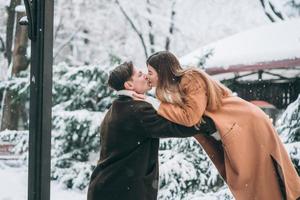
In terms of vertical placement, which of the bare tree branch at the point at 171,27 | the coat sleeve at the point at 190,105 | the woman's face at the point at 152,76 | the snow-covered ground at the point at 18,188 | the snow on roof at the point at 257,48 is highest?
the bare tree branch at the point at 171,27

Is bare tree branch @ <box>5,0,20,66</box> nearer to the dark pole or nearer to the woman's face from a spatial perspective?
the dark pole

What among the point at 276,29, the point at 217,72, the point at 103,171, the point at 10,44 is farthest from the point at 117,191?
the point at 10,44

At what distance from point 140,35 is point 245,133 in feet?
9.18

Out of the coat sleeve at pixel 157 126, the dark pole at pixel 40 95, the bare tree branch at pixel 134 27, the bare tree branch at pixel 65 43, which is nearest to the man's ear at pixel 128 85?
the coat sleeve at pixel 157 126

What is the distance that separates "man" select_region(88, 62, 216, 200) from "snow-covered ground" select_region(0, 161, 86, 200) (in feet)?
6.95

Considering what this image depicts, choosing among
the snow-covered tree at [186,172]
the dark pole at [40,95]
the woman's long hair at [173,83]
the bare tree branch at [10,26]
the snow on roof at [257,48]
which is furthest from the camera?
the bare tree branch at [10,26]

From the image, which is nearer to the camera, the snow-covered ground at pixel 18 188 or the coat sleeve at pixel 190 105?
the coat sleeve at pixel 190 105

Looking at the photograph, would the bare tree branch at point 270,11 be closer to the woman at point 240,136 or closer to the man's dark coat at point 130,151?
the woman at point 240,136

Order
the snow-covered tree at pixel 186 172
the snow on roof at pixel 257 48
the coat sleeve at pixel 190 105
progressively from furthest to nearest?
the snow-covered tree at pixel 186 172 → the snow on roof at pixel 257 48 → the coat sleeve at pixel 190 105

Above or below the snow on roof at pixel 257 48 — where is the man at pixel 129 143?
below

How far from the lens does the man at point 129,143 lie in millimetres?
2213

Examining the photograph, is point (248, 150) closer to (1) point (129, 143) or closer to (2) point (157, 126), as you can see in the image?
(2) point (157, 126)

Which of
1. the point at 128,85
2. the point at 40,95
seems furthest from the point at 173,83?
the point at 40,95

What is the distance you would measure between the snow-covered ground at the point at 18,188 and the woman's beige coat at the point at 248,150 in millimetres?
2386
